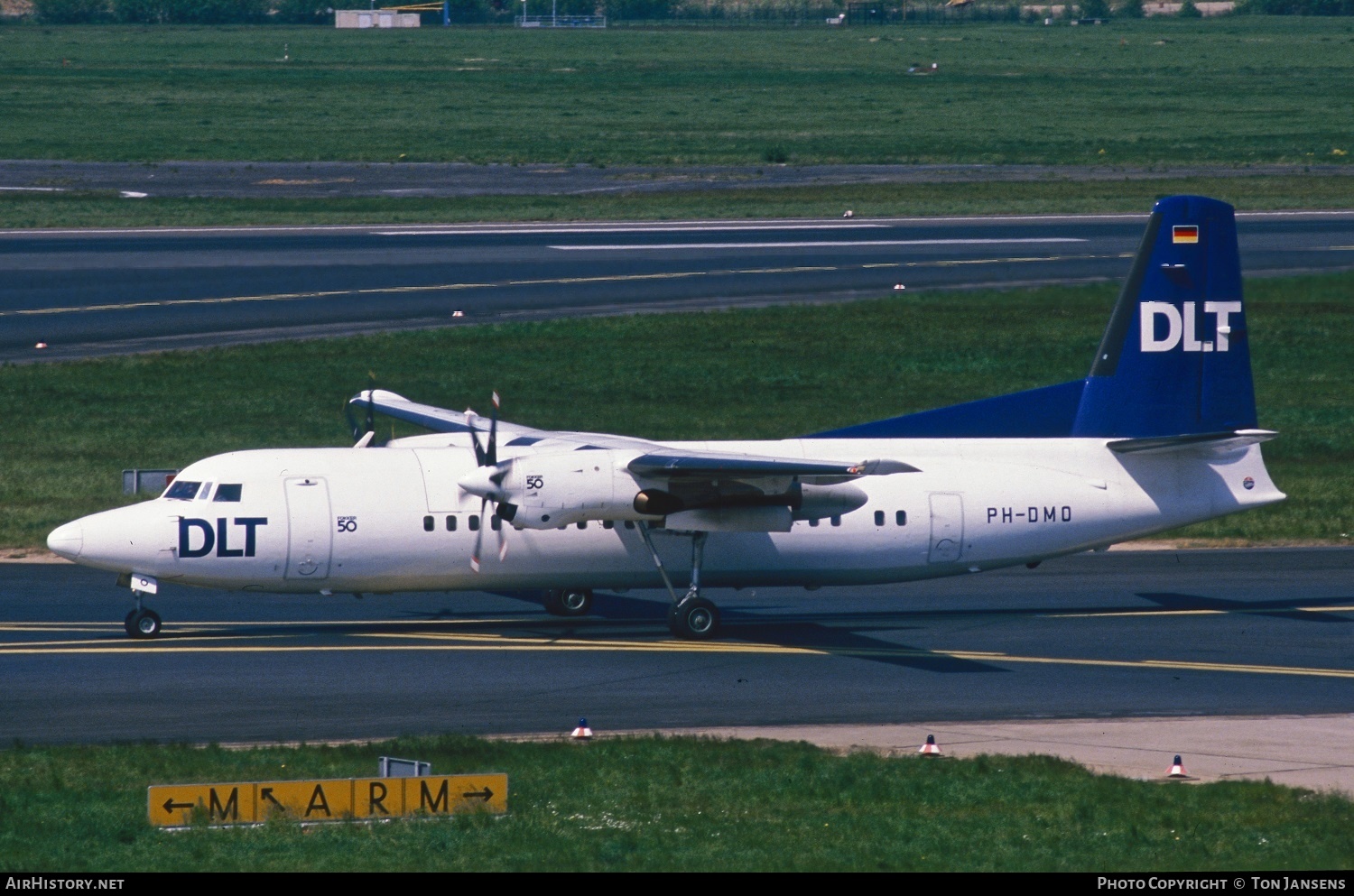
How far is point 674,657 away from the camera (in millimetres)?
23844

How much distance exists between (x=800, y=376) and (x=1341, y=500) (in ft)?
47.0

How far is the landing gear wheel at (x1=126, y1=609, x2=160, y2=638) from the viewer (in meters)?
23.9

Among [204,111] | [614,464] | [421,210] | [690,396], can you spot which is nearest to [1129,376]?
Result: [614,464]

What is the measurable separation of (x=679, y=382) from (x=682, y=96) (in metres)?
81.9

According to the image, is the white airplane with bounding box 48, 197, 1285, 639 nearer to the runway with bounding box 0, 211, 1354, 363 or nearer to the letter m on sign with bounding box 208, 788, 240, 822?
the letter m on sign with bounding box 208, 788, 240, 822

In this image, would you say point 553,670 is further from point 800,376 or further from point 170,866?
point 800,376

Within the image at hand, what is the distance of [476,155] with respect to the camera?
89.6m

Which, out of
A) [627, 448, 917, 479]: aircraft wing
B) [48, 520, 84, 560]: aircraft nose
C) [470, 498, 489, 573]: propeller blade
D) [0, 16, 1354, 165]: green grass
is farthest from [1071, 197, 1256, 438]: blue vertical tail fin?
[0, 16, 1354, 165]: green grass

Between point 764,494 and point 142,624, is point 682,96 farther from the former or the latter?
point 142,624

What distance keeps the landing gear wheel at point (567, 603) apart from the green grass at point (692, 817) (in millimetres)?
7024

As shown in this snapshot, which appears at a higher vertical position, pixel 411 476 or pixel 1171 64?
pixel 1171 64

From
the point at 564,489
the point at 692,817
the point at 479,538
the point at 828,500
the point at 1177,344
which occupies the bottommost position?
the point at 692,817

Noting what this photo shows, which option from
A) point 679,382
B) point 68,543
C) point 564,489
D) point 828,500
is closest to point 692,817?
point 564,489

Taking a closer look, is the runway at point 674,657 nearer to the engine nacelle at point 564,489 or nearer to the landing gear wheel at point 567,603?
the landing gear wheel at point 567,603
